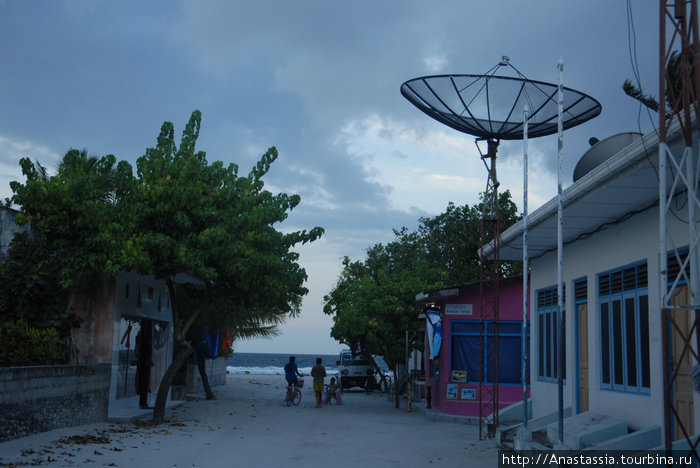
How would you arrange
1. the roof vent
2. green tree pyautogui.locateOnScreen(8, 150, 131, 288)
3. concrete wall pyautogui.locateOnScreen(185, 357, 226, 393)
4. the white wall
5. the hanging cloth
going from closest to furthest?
the white wall
the roof vent
green tree pyautogui.locateOnScreen(8, 150, 131, 288)
the hanging cloth
concrete wall pyautogui.locateOnScreen(185, 357, 226, 393)

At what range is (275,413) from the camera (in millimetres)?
22156

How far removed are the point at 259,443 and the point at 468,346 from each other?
373 inches

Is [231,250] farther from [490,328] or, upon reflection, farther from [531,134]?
[490,328]

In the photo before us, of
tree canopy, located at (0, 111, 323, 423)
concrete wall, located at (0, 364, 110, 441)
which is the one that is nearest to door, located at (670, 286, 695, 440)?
tree canopy, located at (0, 111, 323, 423)

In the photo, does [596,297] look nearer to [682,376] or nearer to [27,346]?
[682,376]

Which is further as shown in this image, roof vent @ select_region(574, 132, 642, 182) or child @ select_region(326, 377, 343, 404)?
child @ select_region(326, 377, 343, 404)

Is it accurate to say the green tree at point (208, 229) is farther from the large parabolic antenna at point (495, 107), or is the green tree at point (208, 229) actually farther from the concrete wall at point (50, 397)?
the large parabolic antenna at point (495, 107)

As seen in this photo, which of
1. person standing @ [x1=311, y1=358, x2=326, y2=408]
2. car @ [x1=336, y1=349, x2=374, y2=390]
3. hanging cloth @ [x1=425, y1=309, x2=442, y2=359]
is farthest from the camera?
car @ [x1=336, y1=349, x2=374, y2=390]

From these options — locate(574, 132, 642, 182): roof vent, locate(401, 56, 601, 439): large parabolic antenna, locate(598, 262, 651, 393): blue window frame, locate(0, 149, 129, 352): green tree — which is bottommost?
locate(598, 262, 651, 393): blue window frame

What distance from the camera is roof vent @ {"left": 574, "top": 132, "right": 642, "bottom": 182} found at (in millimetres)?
14445

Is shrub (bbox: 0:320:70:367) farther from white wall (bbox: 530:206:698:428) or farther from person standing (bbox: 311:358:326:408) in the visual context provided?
person standing (bbox: 311:358:326:408)

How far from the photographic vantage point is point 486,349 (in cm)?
2222

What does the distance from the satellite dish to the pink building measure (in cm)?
622

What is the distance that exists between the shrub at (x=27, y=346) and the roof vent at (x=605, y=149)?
11.7 m
